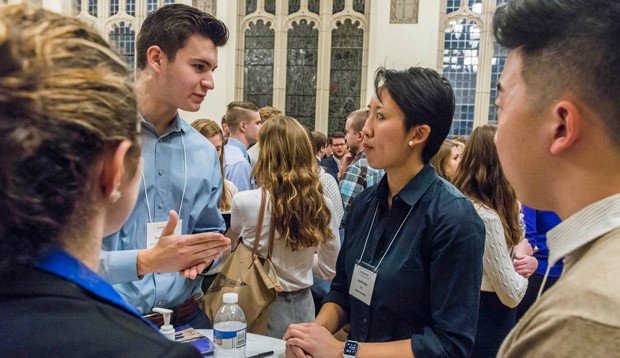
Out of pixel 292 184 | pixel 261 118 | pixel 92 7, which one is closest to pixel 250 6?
pixel 92 7

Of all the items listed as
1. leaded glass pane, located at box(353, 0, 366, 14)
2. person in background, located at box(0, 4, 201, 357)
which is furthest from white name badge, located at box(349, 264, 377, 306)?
leaded glass pane, located at box(353, 0, 366, 14)

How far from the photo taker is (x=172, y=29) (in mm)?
1926

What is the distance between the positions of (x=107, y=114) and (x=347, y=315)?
1488 millimetres

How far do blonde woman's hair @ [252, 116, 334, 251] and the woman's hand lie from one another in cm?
104

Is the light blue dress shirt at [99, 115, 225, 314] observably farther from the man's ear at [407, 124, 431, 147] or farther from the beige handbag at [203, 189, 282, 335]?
the man's ear at [407, 124, 431, 147]

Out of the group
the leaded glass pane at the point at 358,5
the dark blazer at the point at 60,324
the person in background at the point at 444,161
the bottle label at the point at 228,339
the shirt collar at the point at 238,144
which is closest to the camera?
the dark blazer at the point at 60,324

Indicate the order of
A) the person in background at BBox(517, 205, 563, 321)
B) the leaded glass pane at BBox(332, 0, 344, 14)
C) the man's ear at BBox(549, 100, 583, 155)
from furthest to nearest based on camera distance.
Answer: the leaded glass pane at BBox(332, 0, 344, 14) < the person in background at BBox(517, 205, 563, 321) < the man's ear at BBox(549, 100, 583, 155)

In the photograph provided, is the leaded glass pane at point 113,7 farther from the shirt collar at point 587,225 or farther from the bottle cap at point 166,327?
the shirt collar at point 587,225

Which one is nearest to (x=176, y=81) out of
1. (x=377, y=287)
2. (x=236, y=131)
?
(x=377, y=287)

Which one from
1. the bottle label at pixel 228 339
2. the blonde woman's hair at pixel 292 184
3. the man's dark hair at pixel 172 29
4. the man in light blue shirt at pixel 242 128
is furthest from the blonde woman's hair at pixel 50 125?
the man in light blue shirt at pixel 242 128

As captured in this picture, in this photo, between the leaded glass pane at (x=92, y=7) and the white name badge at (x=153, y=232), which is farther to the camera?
the leaded glass pane at (x=92, y=7)

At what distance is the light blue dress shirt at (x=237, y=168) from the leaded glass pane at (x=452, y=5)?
6374 millimetres

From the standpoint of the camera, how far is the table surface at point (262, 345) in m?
1.72

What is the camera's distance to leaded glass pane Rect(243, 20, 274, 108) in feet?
32.8
